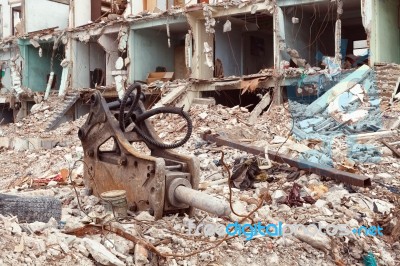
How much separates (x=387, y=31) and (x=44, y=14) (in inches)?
704

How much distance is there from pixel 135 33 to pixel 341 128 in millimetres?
11959

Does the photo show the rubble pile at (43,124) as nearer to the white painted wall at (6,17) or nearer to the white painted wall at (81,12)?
the white painted wall at (81,12)

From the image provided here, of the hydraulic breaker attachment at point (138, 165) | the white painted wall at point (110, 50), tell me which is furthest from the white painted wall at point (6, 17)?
the hydraulic breaker attachment at point (138, 165)

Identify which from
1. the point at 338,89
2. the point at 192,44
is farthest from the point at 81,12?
the point at 338,89

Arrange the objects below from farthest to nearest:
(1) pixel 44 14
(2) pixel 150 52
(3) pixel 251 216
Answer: (1) pixel 44 14
(2) pixel 150 52
(3) pixel 251 216

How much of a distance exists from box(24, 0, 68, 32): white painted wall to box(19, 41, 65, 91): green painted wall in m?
1.25

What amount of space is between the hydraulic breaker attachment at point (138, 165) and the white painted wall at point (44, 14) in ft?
71.6

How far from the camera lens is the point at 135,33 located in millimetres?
21047

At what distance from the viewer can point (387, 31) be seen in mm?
15969

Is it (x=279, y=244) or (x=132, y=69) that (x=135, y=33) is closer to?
(x=132, y=69)

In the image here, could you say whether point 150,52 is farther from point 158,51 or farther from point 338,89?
point 338,89

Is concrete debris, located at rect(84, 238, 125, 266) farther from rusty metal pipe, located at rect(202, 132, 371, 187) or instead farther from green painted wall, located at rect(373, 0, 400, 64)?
green painted wall, located at rect(373, 0, 400, 64)

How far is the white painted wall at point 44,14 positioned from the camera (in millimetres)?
25578

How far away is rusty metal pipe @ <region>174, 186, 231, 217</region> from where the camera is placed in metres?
4.14
